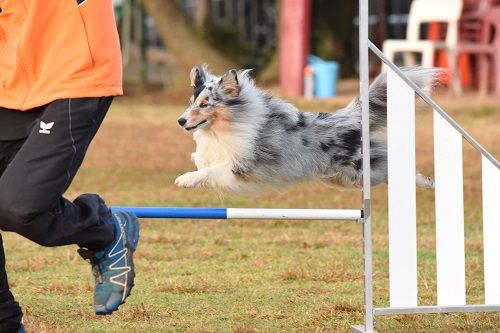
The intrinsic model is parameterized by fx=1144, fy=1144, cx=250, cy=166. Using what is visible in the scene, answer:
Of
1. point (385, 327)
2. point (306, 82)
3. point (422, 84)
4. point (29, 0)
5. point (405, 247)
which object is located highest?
point (29, 0)

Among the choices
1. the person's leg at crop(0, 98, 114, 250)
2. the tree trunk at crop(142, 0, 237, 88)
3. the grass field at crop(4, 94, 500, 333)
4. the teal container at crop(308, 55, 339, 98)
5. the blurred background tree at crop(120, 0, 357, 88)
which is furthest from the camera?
the blurred background tree at crop(120, 0, 357, 88)

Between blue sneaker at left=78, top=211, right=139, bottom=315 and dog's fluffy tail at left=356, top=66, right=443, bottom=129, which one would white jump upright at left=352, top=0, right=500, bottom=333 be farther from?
blue sneaker at left=78, top=211, right=139, bottom=315

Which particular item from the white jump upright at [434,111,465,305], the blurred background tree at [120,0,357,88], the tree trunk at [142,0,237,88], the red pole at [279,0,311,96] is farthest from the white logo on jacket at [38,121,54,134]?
the tree trunk at [142,0,237,88]

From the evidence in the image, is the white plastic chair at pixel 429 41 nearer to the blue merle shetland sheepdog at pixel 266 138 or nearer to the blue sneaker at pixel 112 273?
the blue merle shetland sheepdog at pixel 266 138

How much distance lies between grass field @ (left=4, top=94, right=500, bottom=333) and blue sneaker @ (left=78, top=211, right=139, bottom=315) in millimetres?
719

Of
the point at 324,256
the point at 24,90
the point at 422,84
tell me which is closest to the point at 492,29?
the point at 324,256

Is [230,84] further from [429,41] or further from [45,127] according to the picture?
[429,41]

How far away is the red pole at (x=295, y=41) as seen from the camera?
14.7 metres

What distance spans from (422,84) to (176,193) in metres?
4.33

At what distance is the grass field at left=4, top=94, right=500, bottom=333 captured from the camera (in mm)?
4781

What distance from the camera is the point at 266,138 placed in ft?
15.4

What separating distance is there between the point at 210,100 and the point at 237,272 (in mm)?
1452

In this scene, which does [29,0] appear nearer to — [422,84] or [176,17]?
[422,84]

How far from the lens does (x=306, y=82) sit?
1465 centimetres
